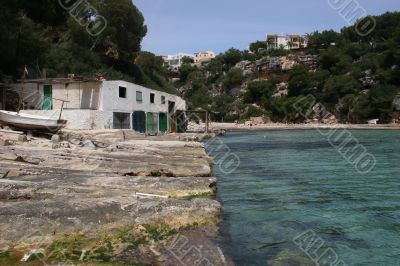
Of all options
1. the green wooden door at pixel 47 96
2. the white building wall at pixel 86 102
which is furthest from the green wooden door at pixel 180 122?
the green wooden door at pixel 47 96

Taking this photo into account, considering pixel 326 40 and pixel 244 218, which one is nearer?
pixel 244 218

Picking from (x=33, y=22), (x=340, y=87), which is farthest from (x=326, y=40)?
(x=33, y=22)

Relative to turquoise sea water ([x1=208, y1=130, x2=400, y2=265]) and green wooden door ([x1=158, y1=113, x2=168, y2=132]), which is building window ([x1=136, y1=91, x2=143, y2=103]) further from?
turquoise sea water ([x1=208, y1=130, x2=400, y2=265])

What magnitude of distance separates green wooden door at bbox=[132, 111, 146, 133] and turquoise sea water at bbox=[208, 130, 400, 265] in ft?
58.5

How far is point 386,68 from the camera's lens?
95.5 meters

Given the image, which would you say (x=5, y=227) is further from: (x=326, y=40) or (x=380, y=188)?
(x=326, y=40)

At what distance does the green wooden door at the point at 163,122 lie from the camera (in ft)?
A: 143

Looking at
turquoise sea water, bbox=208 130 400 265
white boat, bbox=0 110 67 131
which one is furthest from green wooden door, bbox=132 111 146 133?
turquoise sea water, bbox=208 130 400 265

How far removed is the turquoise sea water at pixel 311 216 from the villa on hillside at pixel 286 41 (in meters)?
153

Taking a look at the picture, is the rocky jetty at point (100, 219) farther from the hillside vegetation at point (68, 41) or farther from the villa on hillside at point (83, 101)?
the hillside vegetation at point (68, 41)

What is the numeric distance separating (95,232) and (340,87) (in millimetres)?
98130

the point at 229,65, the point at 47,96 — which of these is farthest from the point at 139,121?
the point at 229,65

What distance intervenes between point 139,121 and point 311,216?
2770cm

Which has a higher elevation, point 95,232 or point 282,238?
point 95,232
